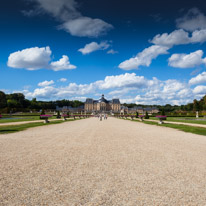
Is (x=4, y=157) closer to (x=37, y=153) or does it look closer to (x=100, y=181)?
(x=37, y=153)

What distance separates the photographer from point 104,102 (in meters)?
138

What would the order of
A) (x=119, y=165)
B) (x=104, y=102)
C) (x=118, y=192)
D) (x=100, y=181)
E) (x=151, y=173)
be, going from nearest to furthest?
(x=118, y=192), (x=100, y=181), (x=151, y=173), (x=119, y=165), (x=104, y=102)

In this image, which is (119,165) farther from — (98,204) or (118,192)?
(98,204)

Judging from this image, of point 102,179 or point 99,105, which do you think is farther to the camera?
point 99,105

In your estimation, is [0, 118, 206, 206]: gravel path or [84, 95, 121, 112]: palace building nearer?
[0, 118, 206, 206]: gravel path

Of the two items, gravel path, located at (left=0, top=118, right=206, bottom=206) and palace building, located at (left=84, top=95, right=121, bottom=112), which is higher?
palace building, located at (left=84, top=95, right=121, bottom=112)

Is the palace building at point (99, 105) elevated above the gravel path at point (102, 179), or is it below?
above

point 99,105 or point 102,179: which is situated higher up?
point 99,105

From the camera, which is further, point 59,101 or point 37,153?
point 59,101

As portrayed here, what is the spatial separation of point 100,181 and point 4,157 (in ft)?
12.9

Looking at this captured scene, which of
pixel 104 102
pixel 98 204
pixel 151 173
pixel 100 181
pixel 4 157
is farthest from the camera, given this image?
pixel 104 102

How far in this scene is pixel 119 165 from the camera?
5.40m

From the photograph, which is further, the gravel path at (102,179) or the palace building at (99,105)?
the palace building at (99,105)

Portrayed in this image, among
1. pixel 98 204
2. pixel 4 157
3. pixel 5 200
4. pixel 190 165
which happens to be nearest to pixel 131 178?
pixel 98 204
